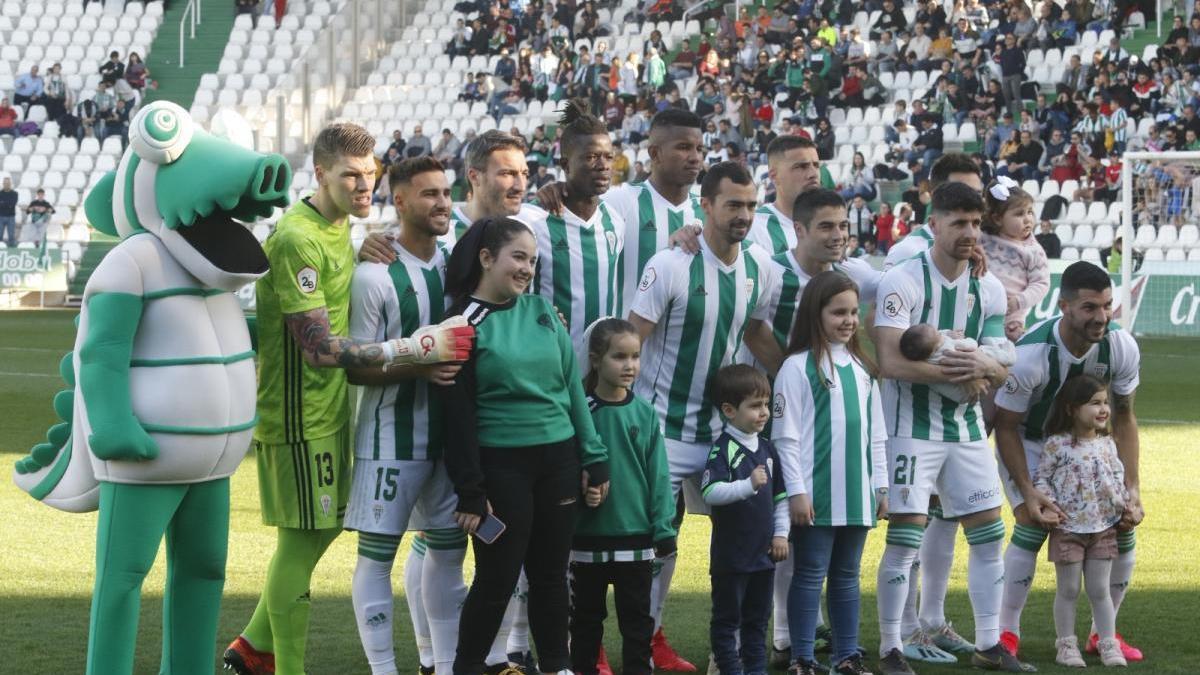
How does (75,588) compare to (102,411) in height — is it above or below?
below

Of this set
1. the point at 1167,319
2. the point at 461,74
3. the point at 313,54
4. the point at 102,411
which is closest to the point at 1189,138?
the point at 1167,319

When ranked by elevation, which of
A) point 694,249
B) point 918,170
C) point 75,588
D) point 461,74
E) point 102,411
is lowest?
point 75,588

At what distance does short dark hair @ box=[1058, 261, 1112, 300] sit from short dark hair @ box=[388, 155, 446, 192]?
230cm

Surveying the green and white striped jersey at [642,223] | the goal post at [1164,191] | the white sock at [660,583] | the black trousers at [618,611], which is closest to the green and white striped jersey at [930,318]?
the green and white striped jersey at [642,223]

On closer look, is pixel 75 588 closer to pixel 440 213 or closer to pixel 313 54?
pixel 440 213

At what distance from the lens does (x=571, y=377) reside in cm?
537

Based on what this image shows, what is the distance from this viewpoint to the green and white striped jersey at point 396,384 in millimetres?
5402

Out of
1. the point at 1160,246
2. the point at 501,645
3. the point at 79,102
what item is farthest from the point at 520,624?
the point at 79,102

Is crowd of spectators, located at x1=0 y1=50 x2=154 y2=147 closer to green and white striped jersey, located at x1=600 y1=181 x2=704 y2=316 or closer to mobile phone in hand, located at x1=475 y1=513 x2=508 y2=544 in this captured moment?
green and white striped jersey, located at x1=600 y1=181 x2=704 y2=316

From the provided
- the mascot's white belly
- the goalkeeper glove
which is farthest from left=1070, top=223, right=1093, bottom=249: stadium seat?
the mascot's white belly

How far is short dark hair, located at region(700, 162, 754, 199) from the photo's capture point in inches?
229

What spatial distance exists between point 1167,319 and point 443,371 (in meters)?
16.0

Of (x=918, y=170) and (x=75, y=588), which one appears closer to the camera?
(x=75, y=588)

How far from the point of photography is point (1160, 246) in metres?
20.2
